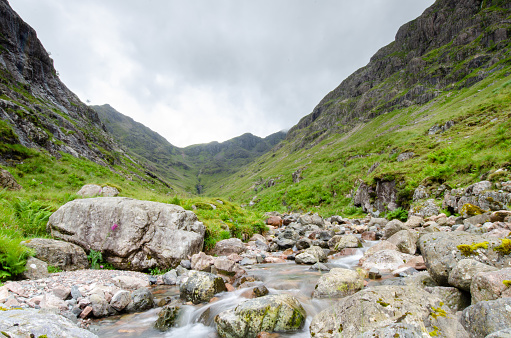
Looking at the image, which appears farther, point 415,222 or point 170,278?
point 415,222

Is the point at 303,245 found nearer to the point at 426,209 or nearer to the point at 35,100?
the point at 426,209

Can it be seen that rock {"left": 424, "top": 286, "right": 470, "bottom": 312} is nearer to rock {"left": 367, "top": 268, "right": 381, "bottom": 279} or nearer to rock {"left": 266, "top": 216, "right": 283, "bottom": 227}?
rock {"left": 367, "top": 268, "right": 381, "bottom": 279}

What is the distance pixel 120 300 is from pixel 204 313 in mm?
2336

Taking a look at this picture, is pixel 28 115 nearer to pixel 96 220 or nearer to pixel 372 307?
pixel 96 220

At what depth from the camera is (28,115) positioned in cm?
3120

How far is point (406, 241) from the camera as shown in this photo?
9844mm

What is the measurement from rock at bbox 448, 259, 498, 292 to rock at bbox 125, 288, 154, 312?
7.66m

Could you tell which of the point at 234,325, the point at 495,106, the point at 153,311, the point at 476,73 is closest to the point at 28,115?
the point at 153,311

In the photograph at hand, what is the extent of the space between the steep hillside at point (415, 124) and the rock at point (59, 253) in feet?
62.0

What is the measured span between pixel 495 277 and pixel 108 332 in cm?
794

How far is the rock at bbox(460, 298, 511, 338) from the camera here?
3112 millimetres

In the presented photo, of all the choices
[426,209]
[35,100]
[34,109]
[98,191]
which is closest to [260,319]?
[426,209]

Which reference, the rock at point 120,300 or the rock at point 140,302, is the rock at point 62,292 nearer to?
the rock at point 120,300

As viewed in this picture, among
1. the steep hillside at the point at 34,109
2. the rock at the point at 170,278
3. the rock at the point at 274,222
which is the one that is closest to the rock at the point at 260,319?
the rock at the point at 170,278
